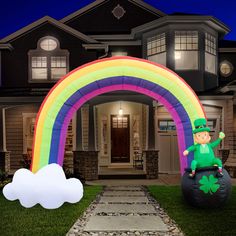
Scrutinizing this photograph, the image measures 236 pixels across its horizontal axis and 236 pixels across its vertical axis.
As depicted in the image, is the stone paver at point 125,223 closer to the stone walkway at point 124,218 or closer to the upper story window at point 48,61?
the stone walkway at point 124,218

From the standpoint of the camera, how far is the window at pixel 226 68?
18234 millimetres

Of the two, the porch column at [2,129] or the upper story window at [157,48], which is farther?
the upper story window at [157,48]

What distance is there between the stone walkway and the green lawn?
19 cm

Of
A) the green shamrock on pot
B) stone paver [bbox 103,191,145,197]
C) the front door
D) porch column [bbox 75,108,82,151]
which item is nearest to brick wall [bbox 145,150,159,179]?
porch column [bbox 75,108,82,151]

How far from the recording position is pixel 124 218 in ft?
23.5

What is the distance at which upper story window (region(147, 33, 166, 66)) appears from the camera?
16.1 m

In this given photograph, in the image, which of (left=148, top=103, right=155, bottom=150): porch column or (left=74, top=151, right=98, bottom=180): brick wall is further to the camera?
(left=148, top=103, right=155, bottom=150): porch column

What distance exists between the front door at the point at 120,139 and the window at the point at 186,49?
3.59 m

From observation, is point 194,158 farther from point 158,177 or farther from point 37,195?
point 158,177

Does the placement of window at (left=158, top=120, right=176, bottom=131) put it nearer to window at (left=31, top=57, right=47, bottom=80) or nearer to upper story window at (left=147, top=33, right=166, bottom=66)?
upper story window at (left=147, top=33, right=166, bottom=66)

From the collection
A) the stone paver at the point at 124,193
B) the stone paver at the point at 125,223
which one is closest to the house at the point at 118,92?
the stone paver at the point at 124,193

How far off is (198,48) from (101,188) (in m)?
7.89

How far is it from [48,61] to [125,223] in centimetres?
1134

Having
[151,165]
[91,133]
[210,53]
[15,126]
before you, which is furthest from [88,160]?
[210,53]
